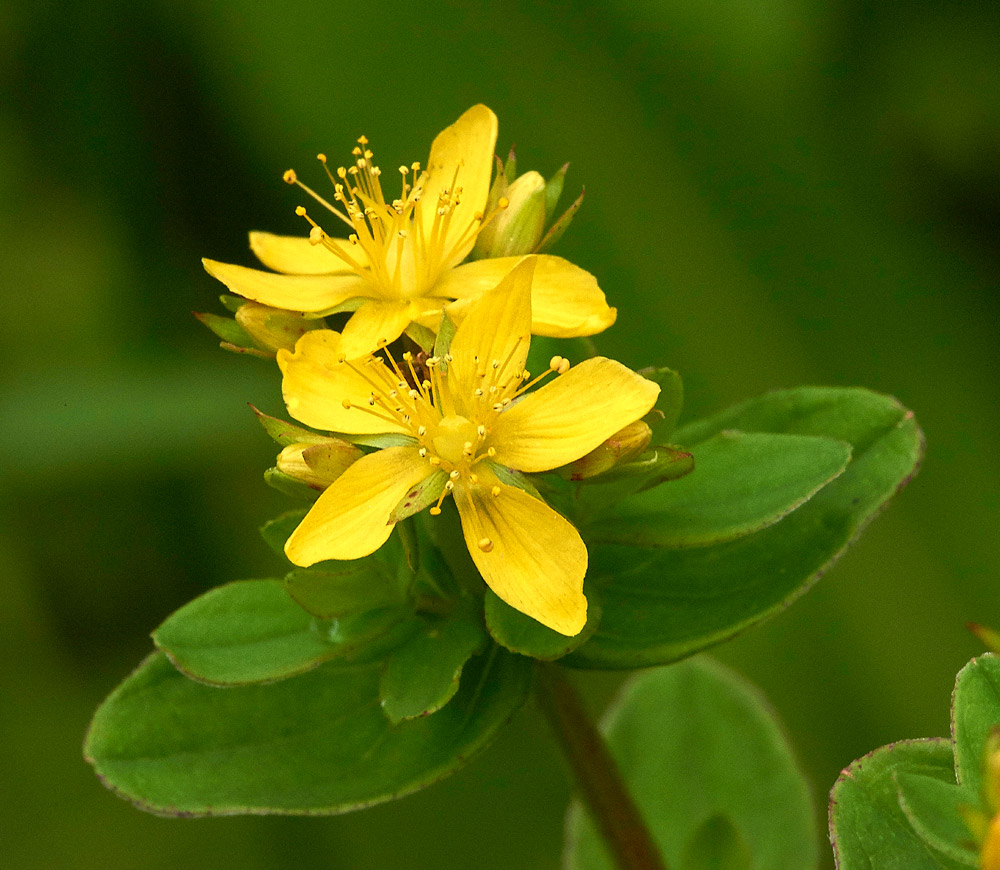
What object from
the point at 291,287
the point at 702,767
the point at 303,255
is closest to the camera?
the point at 291,287

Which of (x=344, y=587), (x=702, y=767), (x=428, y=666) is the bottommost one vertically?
(x=702, y=767)

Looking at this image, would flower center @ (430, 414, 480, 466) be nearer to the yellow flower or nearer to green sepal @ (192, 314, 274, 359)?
the yellow flower

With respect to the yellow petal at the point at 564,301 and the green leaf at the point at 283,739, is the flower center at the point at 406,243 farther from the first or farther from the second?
the green leaf at the point at 283,739

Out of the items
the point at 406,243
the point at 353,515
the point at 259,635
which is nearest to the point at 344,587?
the point at 353,515

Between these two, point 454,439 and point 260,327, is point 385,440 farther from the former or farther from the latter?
point 260,327

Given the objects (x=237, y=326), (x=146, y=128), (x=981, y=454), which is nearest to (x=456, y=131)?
(x=237, y=326)

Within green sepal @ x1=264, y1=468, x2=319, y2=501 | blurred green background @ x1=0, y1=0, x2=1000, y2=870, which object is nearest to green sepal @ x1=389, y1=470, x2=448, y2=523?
green sepal @ x1=264, y1=468, x2=319, y2=501
